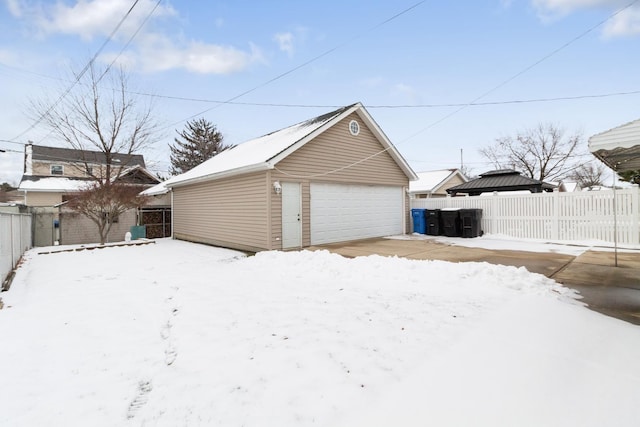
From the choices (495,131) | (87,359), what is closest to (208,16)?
(87,359)

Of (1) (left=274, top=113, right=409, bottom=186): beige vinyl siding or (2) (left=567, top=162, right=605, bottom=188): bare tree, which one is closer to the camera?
(1) (left=274, top=113, right=409, bottom=186): beige vinyl siding

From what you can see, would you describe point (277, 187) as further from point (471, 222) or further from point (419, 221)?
point (471, 222)

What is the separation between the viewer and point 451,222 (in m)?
12.2

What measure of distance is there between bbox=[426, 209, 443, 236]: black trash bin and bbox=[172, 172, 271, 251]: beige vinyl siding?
24.1 feet

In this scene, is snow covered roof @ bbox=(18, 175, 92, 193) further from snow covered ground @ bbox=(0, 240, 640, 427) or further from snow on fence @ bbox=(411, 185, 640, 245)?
snow on fence @ bbox=(411, 185, 640, 245)

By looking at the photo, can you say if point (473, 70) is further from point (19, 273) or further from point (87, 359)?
point (19, 273)

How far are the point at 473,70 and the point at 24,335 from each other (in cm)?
1483

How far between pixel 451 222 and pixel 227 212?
864 centimetres

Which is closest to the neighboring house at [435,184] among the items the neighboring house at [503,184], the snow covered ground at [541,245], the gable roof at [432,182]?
the gable roof at [432,182]

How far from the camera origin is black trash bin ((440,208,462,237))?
474 inches

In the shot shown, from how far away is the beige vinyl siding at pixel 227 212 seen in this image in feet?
31.3

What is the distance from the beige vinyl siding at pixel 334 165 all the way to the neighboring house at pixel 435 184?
11.7 m

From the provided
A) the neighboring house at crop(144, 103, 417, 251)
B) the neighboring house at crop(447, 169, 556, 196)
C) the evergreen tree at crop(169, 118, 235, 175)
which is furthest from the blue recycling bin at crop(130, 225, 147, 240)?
the evergreen tree at crop(169, 118, 235, 175)

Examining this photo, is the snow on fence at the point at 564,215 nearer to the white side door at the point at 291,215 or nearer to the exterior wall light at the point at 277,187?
the white side door at the point at 291,215
